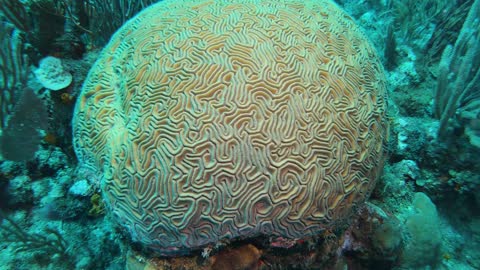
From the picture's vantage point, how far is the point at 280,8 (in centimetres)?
338

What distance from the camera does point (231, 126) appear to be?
99.9 inches

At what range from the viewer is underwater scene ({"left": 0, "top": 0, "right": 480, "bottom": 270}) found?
8.11 feet

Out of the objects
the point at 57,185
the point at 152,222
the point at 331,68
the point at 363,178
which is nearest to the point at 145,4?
the point at 57,185

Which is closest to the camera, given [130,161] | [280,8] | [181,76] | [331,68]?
[130,161]

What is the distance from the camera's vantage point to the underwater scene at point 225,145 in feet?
8.11

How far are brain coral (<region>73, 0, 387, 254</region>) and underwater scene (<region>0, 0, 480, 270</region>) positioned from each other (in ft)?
0.05

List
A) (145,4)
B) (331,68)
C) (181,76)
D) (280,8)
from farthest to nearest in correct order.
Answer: (145,4) < (280,8) < (331,68) < (181,76)

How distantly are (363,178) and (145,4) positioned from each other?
4.72 m

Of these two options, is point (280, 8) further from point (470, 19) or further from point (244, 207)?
point (470, 19)

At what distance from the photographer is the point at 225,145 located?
249 centimetres

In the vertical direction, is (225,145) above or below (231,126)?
below

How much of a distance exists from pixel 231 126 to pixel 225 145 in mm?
186

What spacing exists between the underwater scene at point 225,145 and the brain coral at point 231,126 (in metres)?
0.01

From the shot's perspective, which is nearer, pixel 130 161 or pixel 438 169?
pixel 130 161
